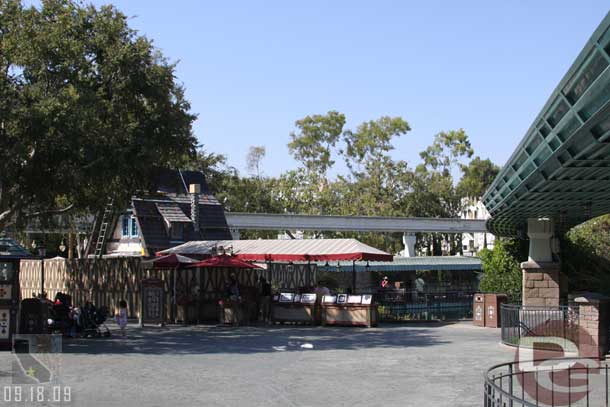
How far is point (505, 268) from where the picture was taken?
29625 millimetres

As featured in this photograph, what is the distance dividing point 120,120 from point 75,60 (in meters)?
2.21

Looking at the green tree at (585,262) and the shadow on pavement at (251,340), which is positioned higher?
the green tree at (585,262)

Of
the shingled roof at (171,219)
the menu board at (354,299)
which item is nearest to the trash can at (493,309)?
the menu board at (354,299)

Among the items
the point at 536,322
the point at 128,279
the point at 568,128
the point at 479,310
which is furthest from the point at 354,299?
the point at 568,128

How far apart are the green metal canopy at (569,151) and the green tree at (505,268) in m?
5.93

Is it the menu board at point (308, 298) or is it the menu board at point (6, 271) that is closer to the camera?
the menu board at point (6, 271)

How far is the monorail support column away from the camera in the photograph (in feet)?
78.5

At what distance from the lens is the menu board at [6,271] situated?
19344 millimetres

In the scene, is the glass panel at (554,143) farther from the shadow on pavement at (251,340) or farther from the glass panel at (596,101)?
the shadow on pavement at (251,340)

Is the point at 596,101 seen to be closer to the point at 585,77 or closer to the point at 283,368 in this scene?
the point at 585,77

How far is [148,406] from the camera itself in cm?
1206

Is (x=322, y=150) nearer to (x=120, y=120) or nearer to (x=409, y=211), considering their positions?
(x=409, y=211)
